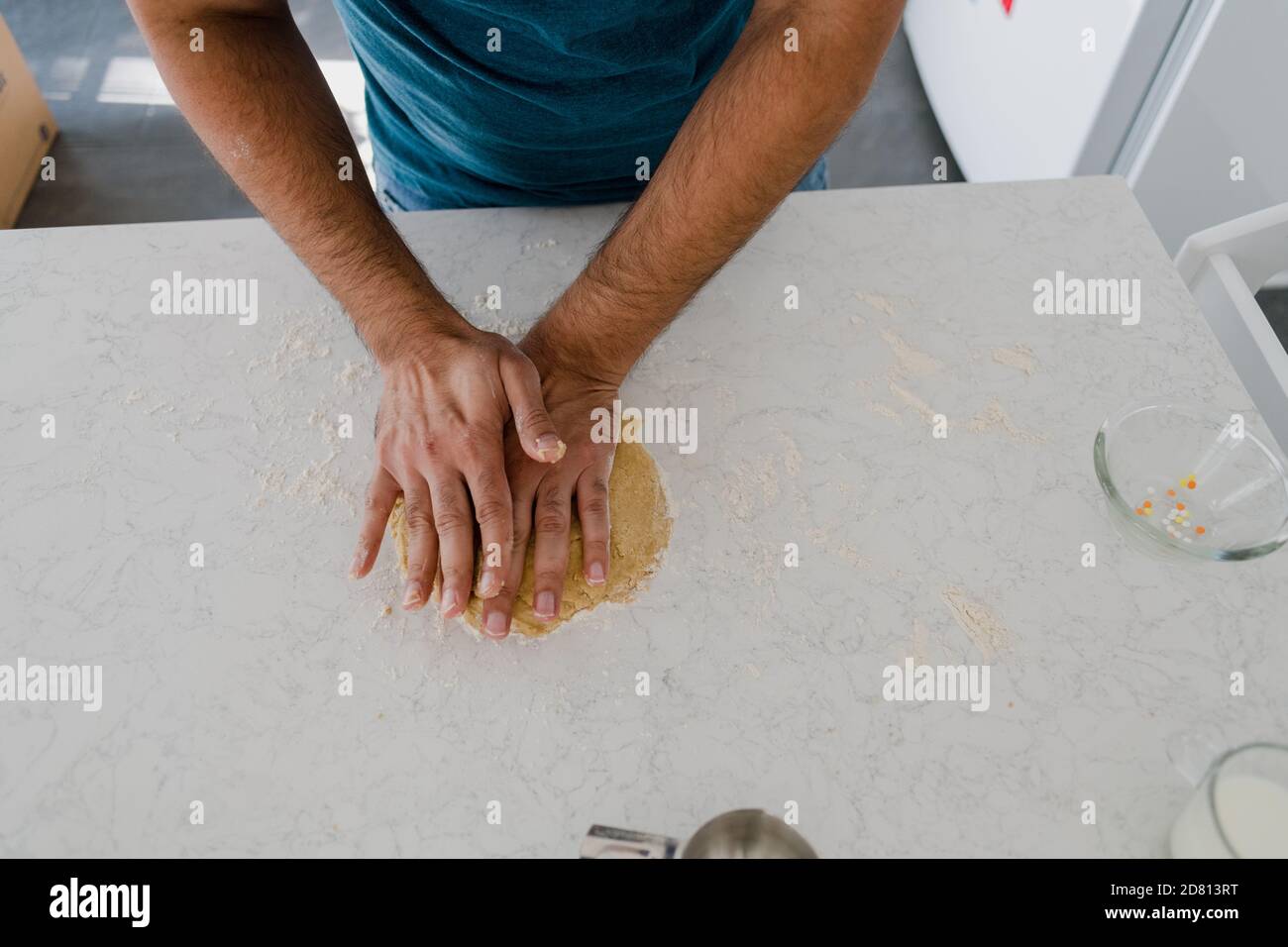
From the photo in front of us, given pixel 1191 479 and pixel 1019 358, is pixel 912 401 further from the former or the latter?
pixel 1191 479

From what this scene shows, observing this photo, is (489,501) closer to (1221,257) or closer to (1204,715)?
(1204,715)

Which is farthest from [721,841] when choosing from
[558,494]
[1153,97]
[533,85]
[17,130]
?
[17,130]

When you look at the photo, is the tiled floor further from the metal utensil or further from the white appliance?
the metal utensil

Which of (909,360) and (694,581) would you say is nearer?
(694,581)

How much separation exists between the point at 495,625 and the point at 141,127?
2.46 metres

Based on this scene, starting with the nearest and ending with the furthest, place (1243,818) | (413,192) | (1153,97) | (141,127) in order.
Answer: (1243,818) < (413,192) < (1153,97) < (141,127)

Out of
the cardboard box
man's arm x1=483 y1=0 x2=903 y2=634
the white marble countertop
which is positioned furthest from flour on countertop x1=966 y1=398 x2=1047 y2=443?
the cardboard box

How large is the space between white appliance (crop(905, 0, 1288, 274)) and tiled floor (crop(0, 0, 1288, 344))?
1.38ft

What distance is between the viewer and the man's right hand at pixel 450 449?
0.91 meters

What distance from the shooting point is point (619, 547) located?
3.09 ft

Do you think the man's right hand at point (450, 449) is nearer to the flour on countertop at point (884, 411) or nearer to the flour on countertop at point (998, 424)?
the flour on countertop at point (884, 411)

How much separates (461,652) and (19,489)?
53cm

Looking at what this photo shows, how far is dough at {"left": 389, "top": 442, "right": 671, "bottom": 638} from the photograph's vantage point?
35.8 inches

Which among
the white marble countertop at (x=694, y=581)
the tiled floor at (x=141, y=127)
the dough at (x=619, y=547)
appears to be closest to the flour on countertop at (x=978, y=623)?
the white marble countertop at (x=694, y=581)
